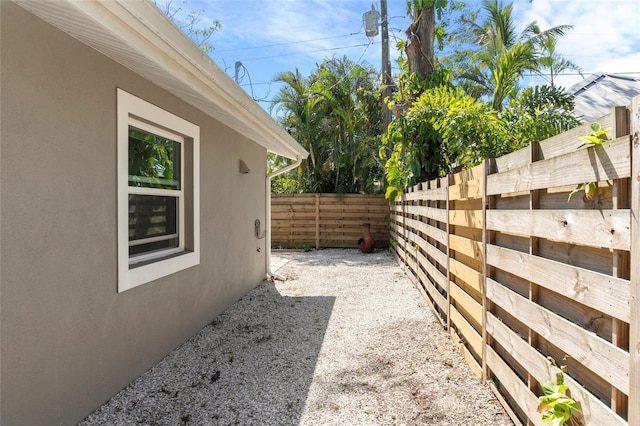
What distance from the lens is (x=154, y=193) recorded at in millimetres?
3561

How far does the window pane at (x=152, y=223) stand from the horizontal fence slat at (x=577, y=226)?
9.44ft

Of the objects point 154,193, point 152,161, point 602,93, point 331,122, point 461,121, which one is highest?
point 331,122

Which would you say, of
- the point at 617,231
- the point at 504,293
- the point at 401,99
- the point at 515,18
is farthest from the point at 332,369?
the point at 515,18

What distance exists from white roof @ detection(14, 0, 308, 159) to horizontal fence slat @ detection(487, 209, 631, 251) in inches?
90.7

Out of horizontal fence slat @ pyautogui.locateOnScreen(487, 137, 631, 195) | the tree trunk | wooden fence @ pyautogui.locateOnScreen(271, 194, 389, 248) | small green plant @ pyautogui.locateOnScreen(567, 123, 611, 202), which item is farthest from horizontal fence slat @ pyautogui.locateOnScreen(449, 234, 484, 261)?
wooden fence @ pyautogui.locateOnScreen(271, 194, 389, 248)

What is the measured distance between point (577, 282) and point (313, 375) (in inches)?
86.9

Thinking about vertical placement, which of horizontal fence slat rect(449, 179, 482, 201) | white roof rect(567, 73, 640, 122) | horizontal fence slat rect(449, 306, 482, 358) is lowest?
horizontal fence slat rect(449, 306, 482, 358)

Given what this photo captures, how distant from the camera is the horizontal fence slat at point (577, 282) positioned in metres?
1.35

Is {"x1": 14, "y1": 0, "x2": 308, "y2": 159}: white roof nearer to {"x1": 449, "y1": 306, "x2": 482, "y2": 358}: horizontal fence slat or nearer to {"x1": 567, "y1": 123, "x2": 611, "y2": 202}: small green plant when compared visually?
{"x1": 567, "y1": 123, "x2": 611, "y2": 202}: small green plant

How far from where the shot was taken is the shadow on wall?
8.47 ft

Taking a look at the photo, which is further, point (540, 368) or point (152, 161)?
point (152, 161)

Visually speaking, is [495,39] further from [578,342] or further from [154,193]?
[578,342]

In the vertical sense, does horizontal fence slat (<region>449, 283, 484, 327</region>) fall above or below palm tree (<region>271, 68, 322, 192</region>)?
below

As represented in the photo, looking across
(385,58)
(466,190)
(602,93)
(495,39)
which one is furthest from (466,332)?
(495,39)
